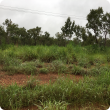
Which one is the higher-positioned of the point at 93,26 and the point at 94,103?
the point at 93,26

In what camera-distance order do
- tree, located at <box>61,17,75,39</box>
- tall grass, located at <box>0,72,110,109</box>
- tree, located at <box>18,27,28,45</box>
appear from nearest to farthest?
tall grass, located at <box>0,72,110,109</box> → tree, located at <box>61,17,75,39</box> → tree, located at <box>18,27,28,45</box>

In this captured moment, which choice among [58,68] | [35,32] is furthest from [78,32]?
[58,68]

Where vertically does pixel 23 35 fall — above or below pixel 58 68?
above

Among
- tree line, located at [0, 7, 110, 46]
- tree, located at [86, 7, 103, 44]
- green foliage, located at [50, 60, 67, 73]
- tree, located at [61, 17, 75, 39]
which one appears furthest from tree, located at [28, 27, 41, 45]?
green foliage, located at [50, 60, 67, 73]

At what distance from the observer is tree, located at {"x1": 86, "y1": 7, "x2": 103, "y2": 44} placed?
32.1 feet

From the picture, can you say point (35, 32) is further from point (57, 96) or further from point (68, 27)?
point (57, 96)

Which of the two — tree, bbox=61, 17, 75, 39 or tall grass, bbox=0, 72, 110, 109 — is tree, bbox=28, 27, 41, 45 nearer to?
tree, bbox=61, 17, 75, 39

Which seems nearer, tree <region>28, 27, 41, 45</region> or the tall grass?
the tall grass

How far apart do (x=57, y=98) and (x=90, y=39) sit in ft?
32.8

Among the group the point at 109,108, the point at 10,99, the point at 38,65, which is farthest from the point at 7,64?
the point at 109,108

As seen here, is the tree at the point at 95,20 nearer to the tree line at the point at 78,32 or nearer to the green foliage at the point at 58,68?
the tree line at the point at 78,32

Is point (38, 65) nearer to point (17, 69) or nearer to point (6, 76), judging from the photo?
point (17, 69)

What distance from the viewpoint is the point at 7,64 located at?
138 inches

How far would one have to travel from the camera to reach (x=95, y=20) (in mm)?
9891
